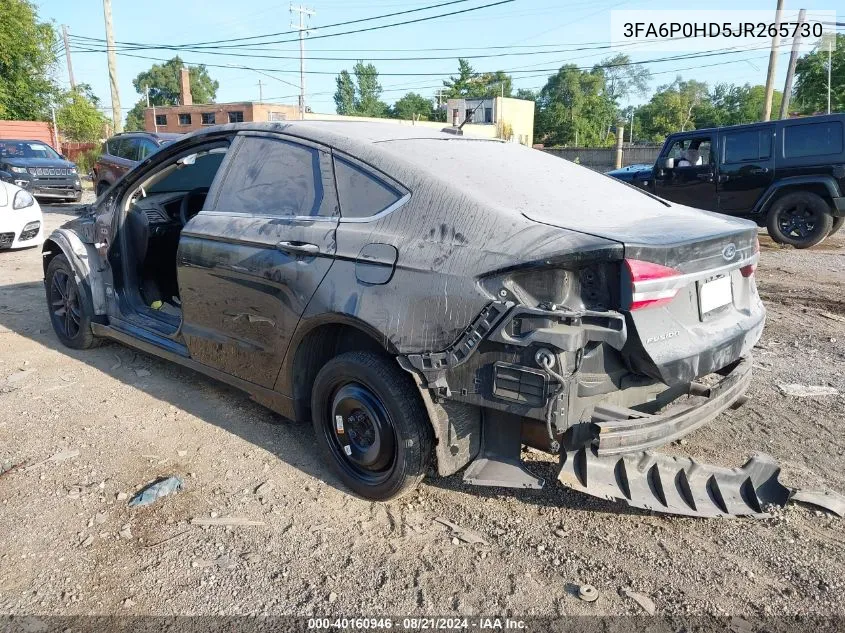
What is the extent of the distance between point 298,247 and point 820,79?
138 feet

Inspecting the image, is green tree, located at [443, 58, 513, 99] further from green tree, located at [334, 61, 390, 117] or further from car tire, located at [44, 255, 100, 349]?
car tire, located at [44, 255, 100, 349]

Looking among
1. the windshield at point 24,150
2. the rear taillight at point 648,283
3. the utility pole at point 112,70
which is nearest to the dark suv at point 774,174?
the rear taillight at point 648,283

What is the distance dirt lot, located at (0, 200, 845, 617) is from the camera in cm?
237

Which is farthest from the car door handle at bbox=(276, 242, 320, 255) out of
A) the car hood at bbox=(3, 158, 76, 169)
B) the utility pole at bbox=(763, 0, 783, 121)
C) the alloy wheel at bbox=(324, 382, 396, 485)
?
the utility pole at bbox=(763, 0, 783, 121)

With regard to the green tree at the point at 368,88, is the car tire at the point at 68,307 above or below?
below

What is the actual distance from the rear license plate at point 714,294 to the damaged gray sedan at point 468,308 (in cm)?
1

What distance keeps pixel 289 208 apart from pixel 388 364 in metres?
1.04

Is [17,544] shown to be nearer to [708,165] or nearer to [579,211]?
[579,211]

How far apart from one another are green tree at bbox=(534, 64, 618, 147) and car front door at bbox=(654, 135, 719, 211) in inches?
2124

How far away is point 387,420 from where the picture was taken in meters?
2.80

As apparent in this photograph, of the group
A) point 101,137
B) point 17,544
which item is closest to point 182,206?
point 17,544

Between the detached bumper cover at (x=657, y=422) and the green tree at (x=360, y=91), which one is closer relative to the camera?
the detached bumper cover at (x=657, y=422)

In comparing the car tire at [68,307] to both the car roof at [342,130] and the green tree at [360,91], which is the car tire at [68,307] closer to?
the car roof at [342,130]

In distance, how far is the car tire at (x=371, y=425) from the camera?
272 centimetres
